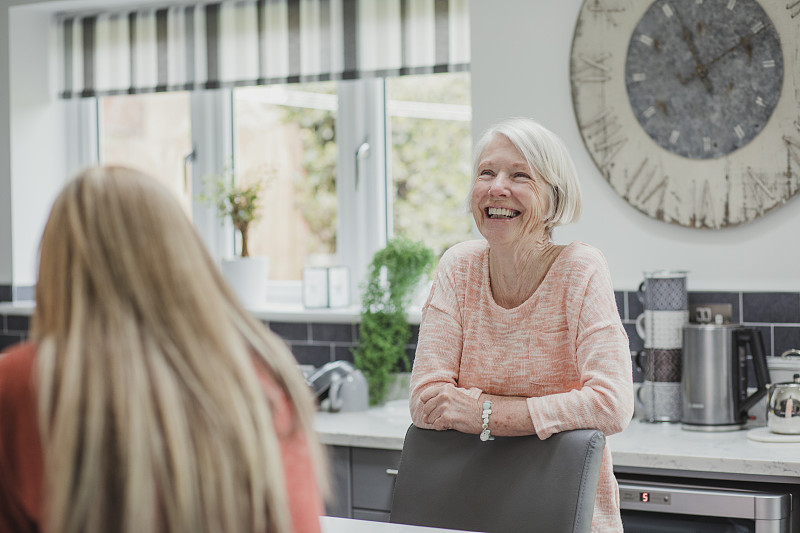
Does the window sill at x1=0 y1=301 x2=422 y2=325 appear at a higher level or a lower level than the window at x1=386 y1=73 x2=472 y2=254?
lower

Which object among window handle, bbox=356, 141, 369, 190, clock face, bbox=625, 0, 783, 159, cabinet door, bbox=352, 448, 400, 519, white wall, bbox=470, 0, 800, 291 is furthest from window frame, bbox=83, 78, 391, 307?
clock face, bbox=625, 0, 783, 159

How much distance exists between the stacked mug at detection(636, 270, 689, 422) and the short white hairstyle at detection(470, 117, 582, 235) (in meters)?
0.78

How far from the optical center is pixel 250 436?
875 millimetres

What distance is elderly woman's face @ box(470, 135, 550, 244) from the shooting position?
1866mm

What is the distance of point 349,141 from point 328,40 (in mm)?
362

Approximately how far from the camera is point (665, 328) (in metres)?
2.61

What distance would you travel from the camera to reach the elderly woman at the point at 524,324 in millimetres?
1725

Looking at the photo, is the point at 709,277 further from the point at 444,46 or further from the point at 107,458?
the point at 107,458

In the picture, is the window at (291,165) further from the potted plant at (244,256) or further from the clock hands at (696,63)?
the clock hands at (696,63)

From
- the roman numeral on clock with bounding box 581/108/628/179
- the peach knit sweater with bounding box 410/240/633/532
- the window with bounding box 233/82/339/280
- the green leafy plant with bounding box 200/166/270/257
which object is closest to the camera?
the peach knit sweater with bounding box 410/240/633/532

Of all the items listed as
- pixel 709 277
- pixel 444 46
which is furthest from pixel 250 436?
pixel 444 46

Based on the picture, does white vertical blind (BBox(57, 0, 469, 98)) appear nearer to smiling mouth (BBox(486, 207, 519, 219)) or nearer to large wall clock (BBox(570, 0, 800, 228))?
large wall clock (BBox(570, 0, 800, 228))

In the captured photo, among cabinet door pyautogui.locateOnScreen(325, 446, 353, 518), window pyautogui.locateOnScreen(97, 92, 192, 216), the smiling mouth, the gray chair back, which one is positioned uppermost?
window pyautogui.locateOnScreen(97, 92, 192, 216)

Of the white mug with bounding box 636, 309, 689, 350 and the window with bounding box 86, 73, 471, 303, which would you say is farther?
the window with bounding box 86, 73, 471, 303
